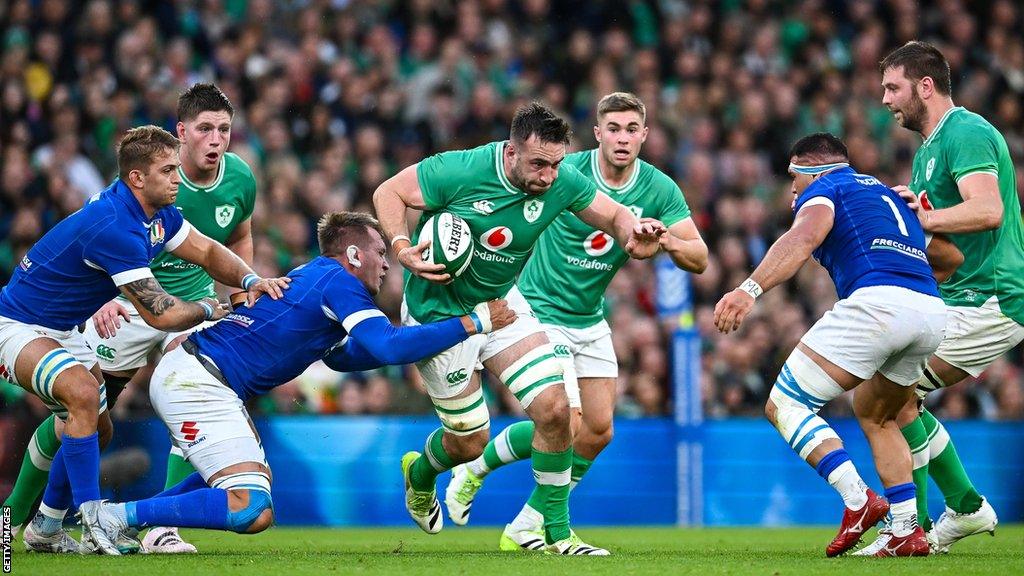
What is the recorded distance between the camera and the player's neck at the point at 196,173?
900cm

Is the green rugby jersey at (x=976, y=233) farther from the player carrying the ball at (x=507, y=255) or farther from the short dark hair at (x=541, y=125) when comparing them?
the short dark hair at (x=541, y=125)

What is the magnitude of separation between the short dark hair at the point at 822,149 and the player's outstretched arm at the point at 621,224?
0.95 metres

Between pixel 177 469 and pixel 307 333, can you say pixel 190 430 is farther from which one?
pixel 177 469

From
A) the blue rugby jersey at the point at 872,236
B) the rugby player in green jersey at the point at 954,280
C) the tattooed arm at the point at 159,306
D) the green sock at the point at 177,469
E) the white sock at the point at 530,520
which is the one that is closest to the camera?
the tattooed arm at the point at 159,306

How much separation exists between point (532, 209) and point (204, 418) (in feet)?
7.58

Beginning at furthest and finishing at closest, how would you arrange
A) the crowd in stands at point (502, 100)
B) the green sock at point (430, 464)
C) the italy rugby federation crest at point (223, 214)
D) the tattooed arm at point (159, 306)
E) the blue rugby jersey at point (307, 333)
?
the crowd in stands at point (502, 100)
the italy rugby federation crest at point (223, 214)
the green sock at point (430, 464)
the tattooed arm at point (159, 306)
the blue rugby jersey at point (307, 333)

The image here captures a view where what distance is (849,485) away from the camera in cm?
742

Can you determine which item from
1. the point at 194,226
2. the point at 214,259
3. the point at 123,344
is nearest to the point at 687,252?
the point at 214,259

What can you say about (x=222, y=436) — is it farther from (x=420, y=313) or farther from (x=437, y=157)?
(x=437, y=157)

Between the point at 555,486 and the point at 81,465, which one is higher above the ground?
the point at 81,465

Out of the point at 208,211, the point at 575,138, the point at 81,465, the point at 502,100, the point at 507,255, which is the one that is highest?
the point at 502,100

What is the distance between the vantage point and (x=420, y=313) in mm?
8430

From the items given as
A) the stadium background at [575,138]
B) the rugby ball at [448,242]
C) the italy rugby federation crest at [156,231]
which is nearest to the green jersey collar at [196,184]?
the italy rugby federation crest at [156,231]

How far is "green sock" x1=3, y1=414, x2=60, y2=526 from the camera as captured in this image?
337 inches
